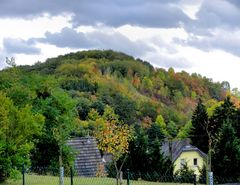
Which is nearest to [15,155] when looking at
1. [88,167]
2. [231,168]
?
[88,167]

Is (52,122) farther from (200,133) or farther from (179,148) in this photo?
(200,133)

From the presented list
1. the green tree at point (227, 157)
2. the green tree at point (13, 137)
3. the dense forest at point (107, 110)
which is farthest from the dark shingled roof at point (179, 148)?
the green tree at point (13, 137)

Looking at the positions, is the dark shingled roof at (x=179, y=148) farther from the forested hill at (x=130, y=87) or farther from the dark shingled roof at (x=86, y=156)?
the forested hill at (x=130, y=87)

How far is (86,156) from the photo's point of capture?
40.5m

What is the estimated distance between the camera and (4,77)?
2841 centimetres

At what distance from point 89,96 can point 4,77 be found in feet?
245

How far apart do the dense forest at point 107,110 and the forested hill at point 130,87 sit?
0.78 ft

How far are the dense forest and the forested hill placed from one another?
0.24 meters

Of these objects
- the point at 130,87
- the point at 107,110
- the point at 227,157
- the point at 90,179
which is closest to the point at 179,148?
the point at 227,157

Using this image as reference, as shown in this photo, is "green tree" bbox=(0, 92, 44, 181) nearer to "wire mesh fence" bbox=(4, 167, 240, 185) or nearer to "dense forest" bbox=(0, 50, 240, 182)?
"dense forest" bbox=(0, 50, 240, 182)

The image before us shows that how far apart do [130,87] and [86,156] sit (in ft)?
307

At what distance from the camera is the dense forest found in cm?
2224

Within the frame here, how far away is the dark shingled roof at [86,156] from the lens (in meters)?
39.5

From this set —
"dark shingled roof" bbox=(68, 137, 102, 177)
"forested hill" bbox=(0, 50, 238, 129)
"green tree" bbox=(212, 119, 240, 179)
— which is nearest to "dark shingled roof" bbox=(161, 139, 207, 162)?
"green tree" bbox=(212, 119, 240, 179)
